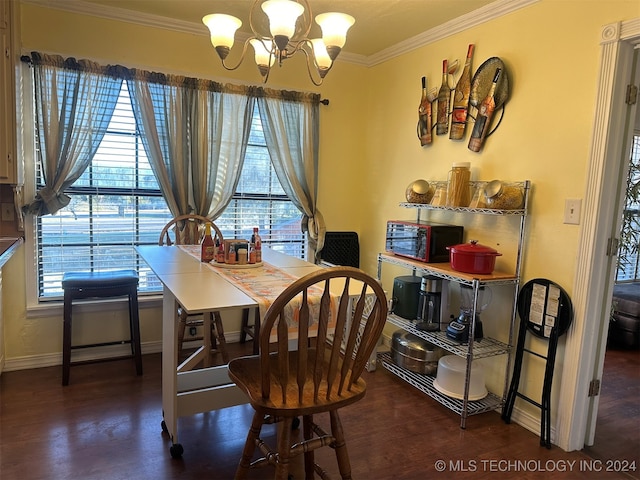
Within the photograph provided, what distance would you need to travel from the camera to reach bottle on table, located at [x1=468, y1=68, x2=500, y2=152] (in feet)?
8.47

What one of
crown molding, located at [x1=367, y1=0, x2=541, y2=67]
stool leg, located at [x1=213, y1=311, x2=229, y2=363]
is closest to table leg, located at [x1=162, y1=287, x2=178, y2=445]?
stool leg, located at [x1=213, y1=311, x2=229, y2=363]

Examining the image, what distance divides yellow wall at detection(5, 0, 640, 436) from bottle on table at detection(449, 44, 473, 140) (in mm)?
81

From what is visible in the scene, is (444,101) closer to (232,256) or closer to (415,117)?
(415,117)

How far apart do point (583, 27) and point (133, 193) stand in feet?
9.61

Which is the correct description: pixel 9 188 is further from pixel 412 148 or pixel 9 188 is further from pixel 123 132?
pixel 412 148

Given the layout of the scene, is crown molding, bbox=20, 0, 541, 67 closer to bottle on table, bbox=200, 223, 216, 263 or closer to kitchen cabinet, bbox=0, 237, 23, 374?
kitchen cabinet, bbox=0, 237, 23, 374

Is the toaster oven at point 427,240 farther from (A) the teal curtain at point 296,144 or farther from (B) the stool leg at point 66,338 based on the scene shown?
(B) the stool leg at point 66,338

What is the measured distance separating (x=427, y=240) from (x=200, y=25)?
2.23 metres

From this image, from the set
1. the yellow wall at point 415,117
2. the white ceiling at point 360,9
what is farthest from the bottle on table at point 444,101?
the white ceiling at point 360,9

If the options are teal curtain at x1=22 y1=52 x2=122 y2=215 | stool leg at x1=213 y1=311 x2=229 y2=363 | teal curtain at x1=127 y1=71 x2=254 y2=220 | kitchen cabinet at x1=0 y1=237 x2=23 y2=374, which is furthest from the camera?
teal curtain at x1=127 y1=71 x2=254 y2=220

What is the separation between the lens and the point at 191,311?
1494 millimetres

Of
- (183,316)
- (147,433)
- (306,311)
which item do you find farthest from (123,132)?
(306,311)

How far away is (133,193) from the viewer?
317cm

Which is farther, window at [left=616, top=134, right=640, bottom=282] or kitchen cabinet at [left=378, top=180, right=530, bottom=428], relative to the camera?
window at [left=616, top=134, right=640, bottom=282]
